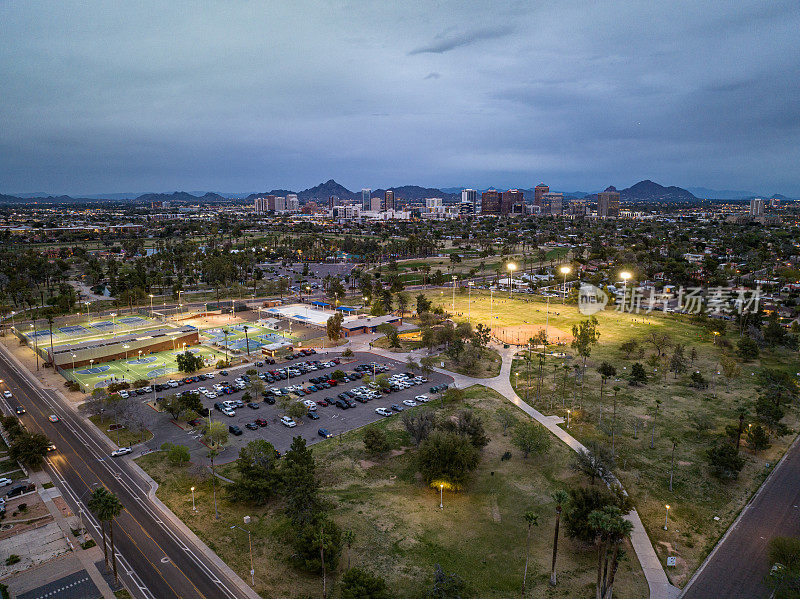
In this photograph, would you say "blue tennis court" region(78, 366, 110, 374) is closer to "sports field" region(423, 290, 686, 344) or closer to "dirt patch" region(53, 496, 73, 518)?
"dirt patch" region(53, 496, 73, 518)

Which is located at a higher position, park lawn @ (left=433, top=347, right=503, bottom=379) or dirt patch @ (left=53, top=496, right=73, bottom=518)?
park lawn @ (left=433, top=347, right=503, bottom=379)

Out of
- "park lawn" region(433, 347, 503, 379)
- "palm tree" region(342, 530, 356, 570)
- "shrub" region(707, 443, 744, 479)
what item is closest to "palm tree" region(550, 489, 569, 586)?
"palm tree" region(342, 530, 356, 570)

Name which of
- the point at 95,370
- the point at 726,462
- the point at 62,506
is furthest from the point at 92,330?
the point at 726,462

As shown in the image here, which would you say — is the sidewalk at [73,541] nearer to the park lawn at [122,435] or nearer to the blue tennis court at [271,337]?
the park lawn at [122,435]

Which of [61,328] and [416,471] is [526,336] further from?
[61,328]

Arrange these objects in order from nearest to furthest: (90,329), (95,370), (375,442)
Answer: (375,442), (95,370), (90,329)

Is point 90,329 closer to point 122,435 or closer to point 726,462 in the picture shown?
point 122,435

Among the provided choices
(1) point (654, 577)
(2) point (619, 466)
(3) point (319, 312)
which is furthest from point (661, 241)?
(1) point (654, 577)
